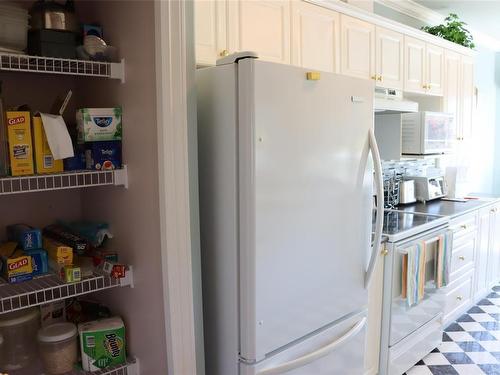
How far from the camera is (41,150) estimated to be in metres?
1.25

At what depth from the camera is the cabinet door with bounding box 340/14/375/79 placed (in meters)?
2.64

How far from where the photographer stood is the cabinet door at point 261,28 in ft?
6.66

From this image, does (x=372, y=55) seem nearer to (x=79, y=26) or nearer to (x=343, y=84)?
(x=343, y=84)

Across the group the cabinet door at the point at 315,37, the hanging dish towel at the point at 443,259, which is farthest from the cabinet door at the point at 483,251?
the cabinet door at the point at 315,37

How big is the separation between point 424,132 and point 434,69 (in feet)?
1.99

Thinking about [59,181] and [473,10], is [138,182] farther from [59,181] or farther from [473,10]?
[473,10]

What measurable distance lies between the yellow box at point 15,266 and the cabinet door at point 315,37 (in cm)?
163

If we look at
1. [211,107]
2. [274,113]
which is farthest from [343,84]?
[211,107]

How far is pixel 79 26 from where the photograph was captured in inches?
56.6

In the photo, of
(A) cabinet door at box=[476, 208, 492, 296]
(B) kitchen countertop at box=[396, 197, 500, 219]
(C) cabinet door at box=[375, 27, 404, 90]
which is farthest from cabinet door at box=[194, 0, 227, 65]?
(A) cabinet door at box=[476, 208, 492, 296]

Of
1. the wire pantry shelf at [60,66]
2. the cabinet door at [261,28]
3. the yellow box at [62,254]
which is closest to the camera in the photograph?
the wire pantry shelf at [60,66]

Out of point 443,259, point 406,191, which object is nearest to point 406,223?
point 443,259

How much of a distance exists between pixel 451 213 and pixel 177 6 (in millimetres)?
2603

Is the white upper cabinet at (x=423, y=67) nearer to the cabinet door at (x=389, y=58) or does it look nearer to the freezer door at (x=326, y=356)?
the cabinet door at (x=389, y=58)
